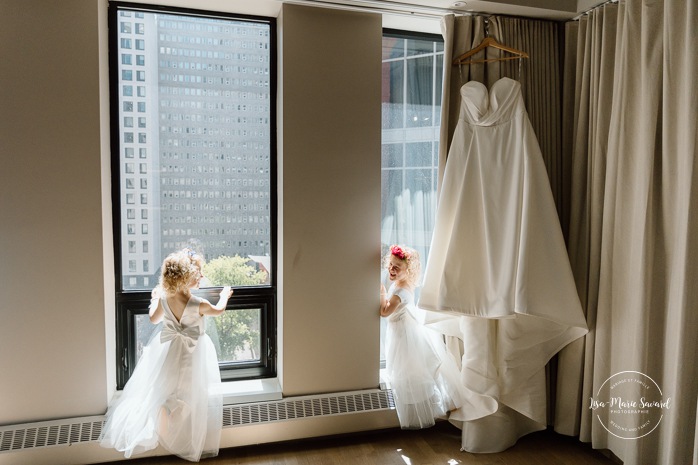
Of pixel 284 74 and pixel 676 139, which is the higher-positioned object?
pixel 284 74

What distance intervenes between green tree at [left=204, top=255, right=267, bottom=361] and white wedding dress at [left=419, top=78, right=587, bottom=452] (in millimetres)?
978

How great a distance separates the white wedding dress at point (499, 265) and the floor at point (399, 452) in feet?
0.37

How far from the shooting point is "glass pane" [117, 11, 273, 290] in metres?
2.55

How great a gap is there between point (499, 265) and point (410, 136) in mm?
956

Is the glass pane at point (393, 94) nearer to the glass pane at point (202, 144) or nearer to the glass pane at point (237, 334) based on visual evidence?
the glass pane at point (202, 144)

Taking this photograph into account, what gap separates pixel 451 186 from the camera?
258 cm

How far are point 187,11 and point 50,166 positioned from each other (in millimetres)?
1069

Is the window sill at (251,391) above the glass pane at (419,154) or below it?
below

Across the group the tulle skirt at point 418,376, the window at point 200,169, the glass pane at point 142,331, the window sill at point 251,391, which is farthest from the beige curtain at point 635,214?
the glass pane at point 142,331

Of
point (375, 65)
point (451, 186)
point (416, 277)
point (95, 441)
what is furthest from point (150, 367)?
point (375, 65)

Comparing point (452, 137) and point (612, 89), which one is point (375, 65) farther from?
point (612, 89)

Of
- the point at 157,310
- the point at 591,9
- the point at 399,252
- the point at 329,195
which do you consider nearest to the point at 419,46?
the point at 591,9

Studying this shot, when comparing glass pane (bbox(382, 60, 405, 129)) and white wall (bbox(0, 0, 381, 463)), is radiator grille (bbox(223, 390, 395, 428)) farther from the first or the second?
glass pane (bbox(382, 60, 405, 129))

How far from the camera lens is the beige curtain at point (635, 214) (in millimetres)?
2016
